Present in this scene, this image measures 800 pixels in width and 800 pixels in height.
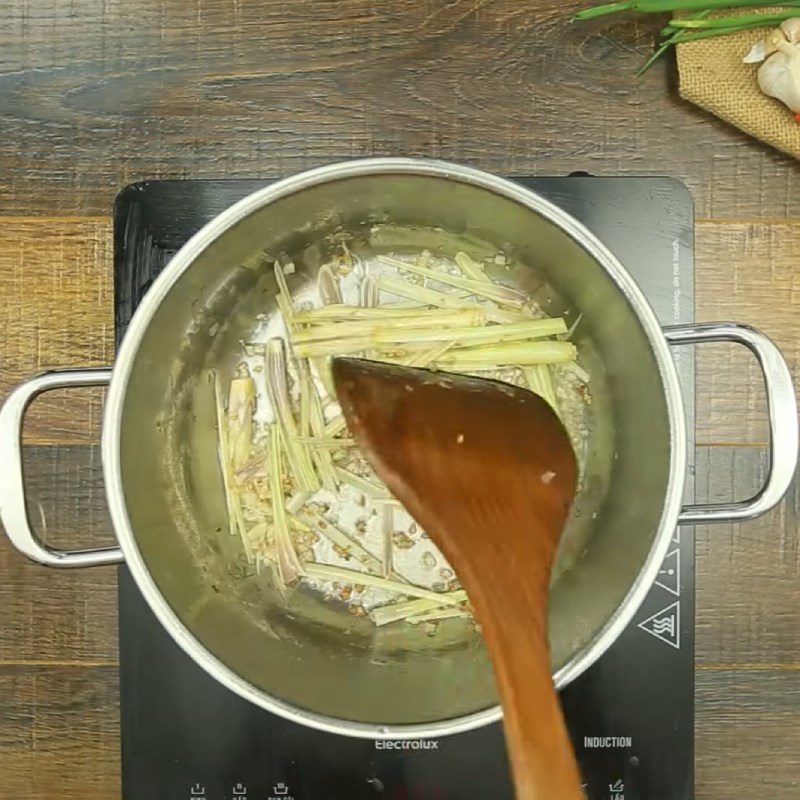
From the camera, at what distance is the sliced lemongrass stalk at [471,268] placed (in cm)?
93

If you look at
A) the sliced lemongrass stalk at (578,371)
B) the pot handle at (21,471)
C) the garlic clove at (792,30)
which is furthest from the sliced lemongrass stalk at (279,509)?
the garlic clove at (792,30)

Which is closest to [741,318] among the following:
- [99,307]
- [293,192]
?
[293,192]

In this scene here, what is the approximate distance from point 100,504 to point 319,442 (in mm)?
241

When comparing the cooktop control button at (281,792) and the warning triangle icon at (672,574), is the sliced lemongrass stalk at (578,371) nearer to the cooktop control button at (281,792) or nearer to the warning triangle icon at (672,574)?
the warning triangle icon at (672,574)

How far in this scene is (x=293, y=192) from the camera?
73 centimetres

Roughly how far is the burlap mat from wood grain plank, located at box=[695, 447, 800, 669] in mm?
372

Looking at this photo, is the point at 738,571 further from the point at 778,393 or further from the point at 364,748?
the point at 364,748

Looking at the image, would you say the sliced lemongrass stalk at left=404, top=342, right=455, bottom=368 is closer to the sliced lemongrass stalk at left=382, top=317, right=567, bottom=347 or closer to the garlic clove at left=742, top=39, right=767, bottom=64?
the sliced lemongrass stalk at left=382, top=317, right=567, bottom=347

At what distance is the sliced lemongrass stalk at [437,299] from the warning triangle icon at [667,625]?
1.11ft

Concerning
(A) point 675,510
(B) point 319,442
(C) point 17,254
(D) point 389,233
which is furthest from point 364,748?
(C) point 17,254

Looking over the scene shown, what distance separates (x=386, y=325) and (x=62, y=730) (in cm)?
56

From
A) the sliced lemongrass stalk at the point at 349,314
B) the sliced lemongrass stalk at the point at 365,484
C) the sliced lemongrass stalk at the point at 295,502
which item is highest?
the sliced lemongrass stalk at the point at 349,314

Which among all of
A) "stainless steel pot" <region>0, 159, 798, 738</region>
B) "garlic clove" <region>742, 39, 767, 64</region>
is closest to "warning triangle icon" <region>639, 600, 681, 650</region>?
"stainless steel pot" <region>0, 159, 798, 738</region>

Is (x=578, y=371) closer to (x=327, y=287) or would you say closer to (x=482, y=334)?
(x=482, y=334)
